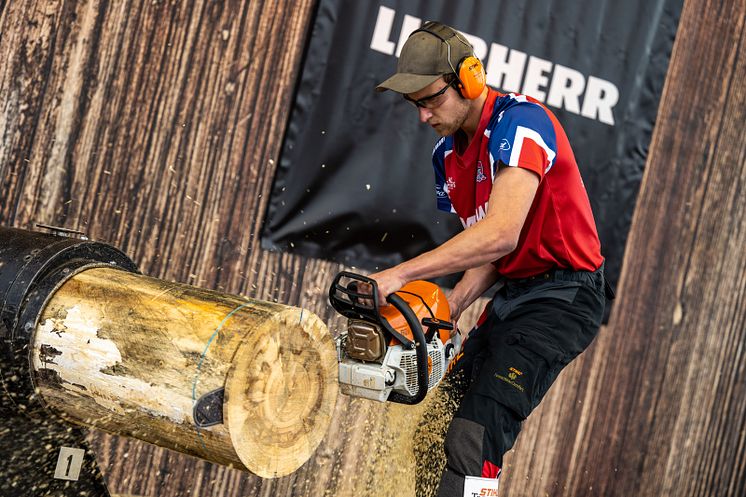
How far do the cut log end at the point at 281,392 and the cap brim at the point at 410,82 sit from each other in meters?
0.83

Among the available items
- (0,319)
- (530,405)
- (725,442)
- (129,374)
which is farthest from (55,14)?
(725,442)

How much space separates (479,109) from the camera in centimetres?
268

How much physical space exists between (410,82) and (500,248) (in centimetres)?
61

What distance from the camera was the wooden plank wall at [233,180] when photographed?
10.5 feet

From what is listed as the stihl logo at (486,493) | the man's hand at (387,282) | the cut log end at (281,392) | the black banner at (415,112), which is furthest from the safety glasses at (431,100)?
the stihl logo at (486,493)

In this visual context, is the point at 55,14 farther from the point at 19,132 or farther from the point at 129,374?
the point at 129,374

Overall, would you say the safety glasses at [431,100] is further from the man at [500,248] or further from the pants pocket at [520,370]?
the pants pocket at [520,370]

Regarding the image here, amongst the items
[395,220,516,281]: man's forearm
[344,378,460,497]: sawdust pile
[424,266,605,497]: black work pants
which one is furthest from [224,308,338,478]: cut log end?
[344,378,460,497]: sawdust pile

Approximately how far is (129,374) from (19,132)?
165 centimetres

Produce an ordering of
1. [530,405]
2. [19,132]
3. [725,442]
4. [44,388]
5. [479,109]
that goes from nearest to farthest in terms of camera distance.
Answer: [44,388], [530,405], [479,109], [19,132], [725,442]

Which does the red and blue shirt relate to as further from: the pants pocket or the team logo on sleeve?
the pants pocket

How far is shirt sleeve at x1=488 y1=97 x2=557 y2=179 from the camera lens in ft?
7.86

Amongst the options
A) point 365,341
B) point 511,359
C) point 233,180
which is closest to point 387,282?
point 365,341

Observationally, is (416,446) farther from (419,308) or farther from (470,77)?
(470,77)
